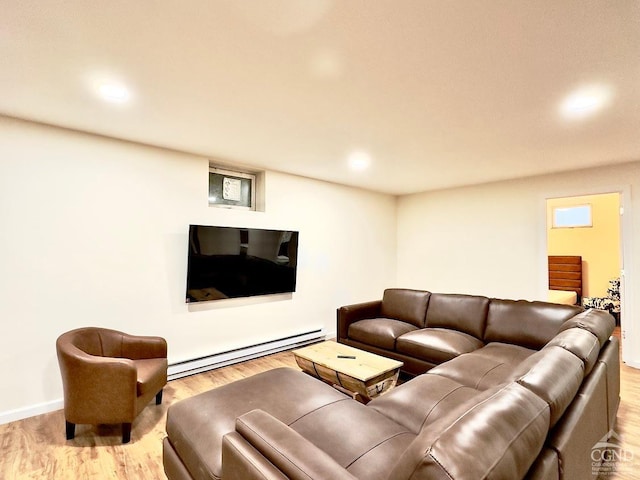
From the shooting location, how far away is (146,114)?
2492 millimetres

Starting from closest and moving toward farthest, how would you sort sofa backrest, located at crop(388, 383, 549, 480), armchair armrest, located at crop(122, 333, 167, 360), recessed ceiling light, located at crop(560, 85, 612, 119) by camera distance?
sofa backrest, located at crop(388, 383, 549, 480) → recessed ceiling light, located at crop(560, 85, 612, 119) → armchair armrest, located at crop(122, 333, 167, 360)

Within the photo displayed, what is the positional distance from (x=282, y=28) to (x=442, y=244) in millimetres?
4634

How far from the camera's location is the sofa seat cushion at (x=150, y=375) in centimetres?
234

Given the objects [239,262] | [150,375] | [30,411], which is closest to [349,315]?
[239,262]

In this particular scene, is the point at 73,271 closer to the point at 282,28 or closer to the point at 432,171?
the point at 282,28

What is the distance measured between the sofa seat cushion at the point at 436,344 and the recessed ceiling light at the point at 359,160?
1989 millimetres

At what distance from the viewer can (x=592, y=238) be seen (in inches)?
250

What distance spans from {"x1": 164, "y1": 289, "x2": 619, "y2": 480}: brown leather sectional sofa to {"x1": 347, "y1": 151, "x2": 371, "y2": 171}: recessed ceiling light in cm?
211

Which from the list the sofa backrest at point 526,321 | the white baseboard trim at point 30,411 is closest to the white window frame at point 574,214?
the sofa backrest at point 526,321

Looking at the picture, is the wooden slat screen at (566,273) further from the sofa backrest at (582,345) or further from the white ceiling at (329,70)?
the sofa backrest at (582,345)

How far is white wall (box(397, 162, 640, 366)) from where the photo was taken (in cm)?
372

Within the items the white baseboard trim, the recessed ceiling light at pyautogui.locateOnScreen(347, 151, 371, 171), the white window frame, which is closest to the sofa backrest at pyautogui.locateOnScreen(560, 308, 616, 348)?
the recessed ceiling light at pyautogui.locateOnScreen(347, 151, 371, 171)

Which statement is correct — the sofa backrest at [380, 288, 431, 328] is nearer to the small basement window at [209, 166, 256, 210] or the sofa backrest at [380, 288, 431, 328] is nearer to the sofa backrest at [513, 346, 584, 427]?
the small basement window at [209, 166, 256, 210]

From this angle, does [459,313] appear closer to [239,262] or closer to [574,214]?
[239,262]
